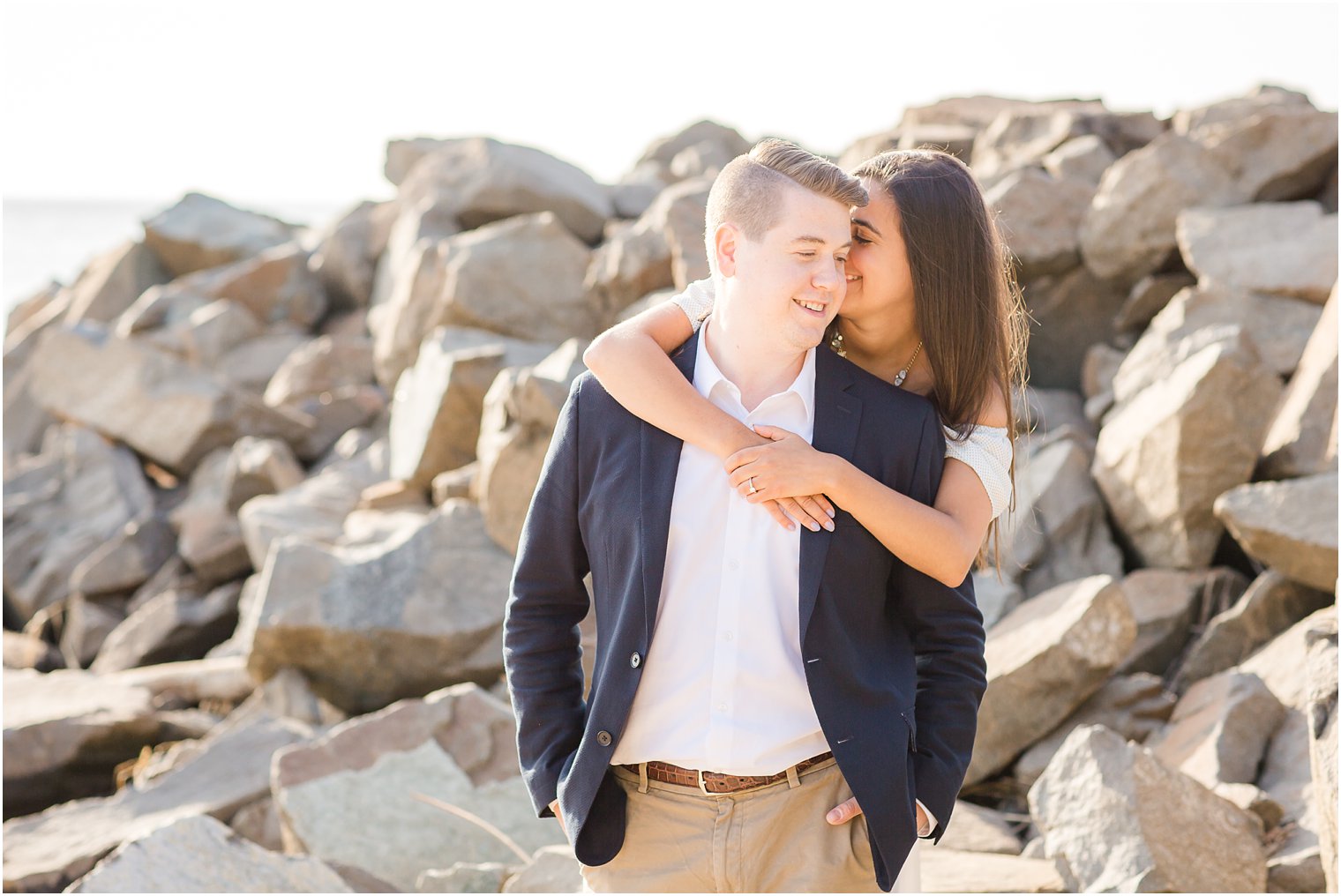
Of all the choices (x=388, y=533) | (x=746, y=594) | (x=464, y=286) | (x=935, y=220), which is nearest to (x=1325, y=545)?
(x=935, y=220)

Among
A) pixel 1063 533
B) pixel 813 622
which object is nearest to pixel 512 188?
pixel 1063 533

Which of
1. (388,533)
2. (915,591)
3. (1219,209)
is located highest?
(915,591)

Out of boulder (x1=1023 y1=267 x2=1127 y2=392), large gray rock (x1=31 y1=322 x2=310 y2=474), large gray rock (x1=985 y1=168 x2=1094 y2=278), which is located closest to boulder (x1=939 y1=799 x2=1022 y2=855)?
boulder (x1=1023 y1=267 x2=1127 y2=392)

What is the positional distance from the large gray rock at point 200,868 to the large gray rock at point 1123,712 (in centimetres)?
244

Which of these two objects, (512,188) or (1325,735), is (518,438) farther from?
(512,188)

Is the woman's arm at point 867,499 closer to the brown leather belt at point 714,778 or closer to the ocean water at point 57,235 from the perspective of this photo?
the brown leather belt at point 714,778

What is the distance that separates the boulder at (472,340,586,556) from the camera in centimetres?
610

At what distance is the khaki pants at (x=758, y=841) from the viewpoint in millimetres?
2221

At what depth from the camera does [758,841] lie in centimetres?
222

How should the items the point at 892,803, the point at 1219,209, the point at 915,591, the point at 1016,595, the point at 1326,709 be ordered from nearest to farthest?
the point at 892,803
the point at 915,591
the point at 1326,709
the point at 1016,595
the point at 1219,209

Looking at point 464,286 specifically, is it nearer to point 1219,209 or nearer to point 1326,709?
point 1219,209

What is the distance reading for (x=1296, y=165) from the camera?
7.64 metres

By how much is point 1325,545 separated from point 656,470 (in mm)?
3285

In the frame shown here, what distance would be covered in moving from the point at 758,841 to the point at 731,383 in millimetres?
810
